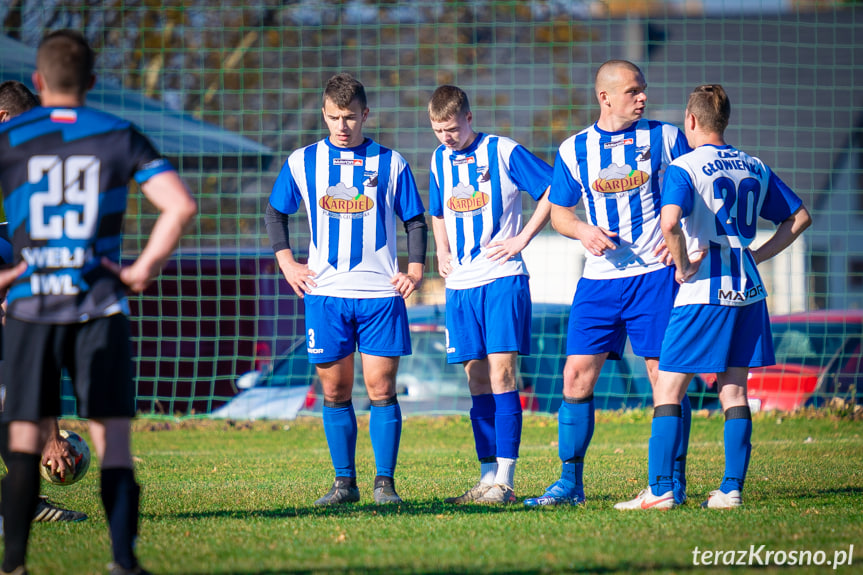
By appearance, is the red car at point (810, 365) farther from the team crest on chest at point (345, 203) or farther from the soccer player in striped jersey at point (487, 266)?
the team crest on chest at point (345, 203)

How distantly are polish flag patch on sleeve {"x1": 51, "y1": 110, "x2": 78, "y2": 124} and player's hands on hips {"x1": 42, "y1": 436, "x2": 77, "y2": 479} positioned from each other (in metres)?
2.24

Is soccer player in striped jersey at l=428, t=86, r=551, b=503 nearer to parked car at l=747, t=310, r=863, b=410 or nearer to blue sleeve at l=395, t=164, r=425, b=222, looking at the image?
blue sleeve at l=395, t=164, r=425, b=222

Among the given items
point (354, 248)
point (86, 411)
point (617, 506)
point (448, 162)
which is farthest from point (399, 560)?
point (448, 162)

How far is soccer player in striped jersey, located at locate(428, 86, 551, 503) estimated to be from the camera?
18.3 ft

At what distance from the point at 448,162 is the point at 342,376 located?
1.40 m

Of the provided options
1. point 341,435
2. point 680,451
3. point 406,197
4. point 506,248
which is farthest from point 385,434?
point 680,451

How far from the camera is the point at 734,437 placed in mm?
5004

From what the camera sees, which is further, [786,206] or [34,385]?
[786,206]

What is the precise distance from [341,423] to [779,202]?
105 inches

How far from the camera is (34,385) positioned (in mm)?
3439

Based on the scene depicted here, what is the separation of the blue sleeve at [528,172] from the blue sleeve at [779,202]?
1.22m

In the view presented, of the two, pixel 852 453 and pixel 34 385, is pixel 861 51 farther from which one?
pixel 34 385

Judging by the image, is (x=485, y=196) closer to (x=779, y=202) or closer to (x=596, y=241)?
(x=596, y=241)

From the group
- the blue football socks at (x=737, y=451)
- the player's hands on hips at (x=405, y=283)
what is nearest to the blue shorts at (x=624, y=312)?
the blue football socks at (x=737, y=451)
